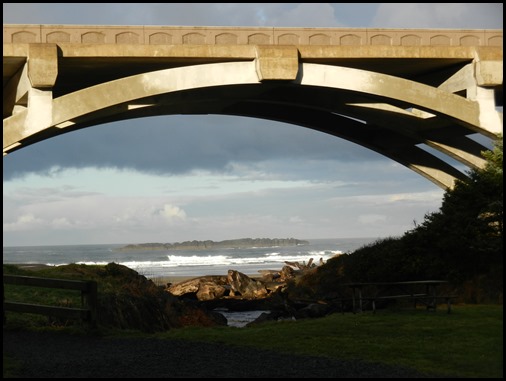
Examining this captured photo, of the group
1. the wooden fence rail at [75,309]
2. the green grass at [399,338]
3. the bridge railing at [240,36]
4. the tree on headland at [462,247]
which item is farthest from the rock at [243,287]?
the wooden fence rail at [75,309]

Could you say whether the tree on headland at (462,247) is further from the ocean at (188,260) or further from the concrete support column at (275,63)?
the ocean at (188,260)

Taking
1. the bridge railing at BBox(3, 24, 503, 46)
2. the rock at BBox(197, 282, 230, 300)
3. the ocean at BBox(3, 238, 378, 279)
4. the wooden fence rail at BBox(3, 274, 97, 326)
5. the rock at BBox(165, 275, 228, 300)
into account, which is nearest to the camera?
the wooden fence rail at BBox(3, 274, 97, 326)

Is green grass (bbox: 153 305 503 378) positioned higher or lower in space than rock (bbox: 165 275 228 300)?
lower

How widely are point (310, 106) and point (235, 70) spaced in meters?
Result: 7.61

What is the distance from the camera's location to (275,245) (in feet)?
570

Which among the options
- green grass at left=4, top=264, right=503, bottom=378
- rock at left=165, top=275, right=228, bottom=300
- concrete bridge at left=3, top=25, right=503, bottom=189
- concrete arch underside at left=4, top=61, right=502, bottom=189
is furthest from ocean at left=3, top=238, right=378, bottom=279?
green grass at left=4, top=264, right=503, bottom=378

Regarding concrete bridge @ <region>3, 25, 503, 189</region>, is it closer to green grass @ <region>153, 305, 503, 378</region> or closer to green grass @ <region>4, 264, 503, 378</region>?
green grass @ <region>4, 264, 503, 378</region>

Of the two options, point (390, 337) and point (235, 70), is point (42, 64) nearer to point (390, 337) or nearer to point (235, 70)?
point (235, 70)

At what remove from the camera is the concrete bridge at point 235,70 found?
27812mm

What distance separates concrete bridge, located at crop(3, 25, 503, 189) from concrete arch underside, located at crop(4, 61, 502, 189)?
50 mm

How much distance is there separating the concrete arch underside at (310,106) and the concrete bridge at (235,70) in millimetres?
50

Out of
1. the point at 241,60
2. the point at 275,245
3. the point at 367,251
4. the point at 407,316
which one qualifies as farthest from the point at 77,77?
the point at 275,245

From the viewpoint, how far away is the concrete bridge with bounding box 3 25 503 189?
91.2ft

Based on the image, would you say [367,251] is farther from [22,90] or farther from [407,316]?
[22,90]
